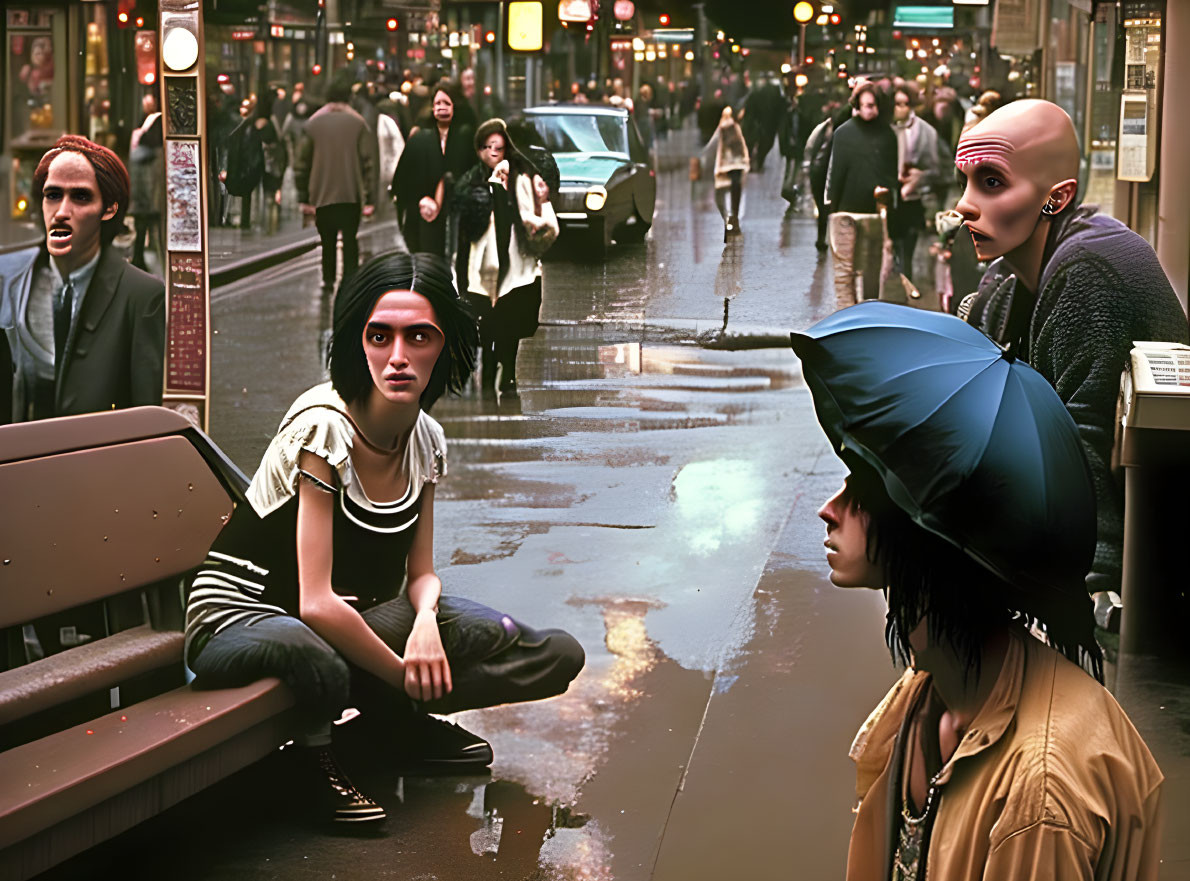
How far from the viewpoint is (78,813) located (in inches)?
158

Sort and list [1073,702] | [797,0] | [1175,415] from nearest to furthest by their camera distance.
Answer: [1073,702] < [1175,415] < [797,0]

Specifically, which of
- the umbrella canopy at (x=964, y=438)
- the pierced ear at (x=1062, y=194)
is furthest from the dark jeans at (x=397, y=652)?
the umbrella canopy at (x=964, y=438)

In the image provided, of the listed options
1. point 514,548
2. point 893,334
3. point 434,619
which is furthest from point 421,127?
point 893,334

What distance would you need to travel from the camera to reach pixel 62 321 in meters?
6.19

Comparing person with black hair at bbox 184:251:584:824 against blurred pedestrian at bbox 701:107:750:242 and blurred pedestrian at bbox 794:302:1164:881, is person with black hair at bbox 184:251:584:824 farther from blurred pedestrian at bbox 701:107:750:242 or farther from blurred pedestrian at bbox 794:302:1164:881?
blurred pedestrian at bbox 701:107:750:242

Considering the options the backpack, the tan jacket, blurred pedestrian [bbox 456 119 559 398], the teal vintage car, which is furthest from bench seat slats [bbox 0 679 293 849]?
the backpack

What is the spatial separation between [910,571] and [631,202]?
14.0 meters

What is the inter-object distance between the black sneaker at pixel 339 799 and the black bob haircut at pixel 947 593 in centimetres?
310

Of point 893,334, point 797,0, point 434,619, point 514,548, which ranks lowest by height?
point 514,548

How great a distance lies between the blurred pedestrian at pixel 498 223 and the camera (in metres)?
9.41

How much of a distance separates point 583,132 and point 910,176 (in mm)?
3235

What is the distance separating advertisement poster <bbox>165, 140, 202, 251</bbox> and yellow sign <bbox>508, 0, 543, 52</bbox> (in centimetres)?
1313

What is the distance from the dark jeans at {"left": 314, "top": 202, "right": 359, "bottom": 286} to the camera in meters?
16.5

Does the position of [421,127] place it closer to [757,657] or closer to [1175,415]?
[757,657]
